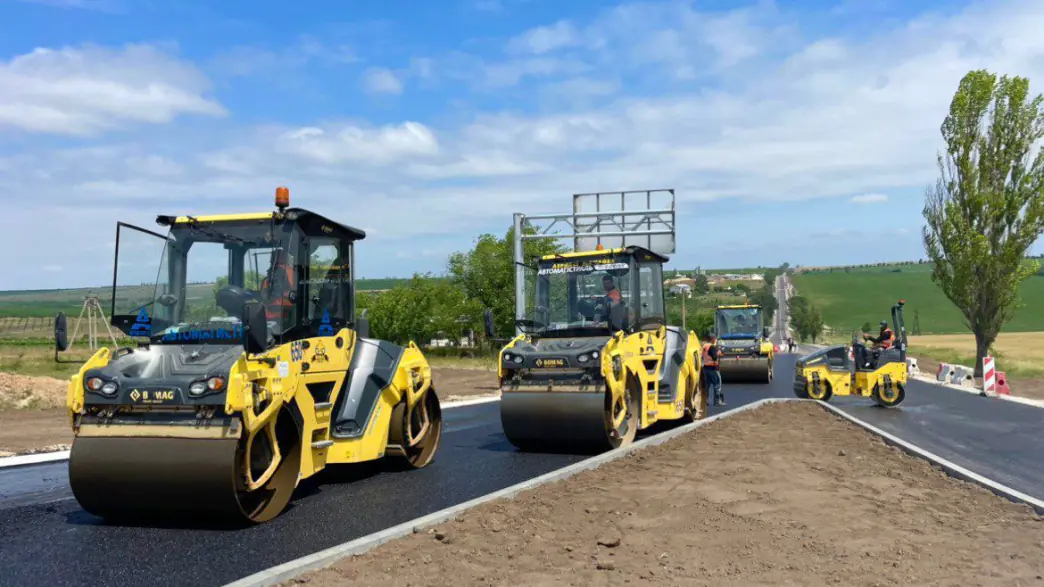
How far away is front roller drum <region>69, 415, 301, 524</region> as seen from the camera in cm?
615

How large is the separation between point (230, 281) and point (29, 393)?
1550 cm

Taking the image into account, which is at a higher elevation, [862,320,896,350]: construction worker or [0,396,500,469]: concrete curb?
[862,320,896,350]: construction worker

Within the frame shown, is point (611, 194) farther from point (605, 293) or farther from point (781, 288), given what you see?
point (781, 288)

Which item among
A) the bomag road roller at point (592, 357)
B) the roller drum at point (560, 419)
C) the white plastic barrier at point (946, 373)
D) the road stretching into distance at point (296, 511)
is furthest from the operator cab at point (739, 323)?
the roller drum at point (560, 419)

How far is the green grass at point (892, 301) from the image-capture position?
104 m

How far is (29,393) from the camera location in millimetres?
20281

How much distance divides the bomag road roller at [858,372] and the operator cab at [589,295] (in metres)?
8.16

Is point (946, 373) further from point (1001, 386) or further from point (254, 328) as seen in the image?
point (254, 328)

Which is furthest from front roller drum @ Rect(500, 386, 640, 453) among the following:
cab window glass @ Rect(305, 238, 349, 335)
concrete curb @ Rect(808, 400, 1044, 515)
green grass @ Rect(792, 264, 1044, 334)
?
green grass @ Rect(792, 264, 1044, 334)

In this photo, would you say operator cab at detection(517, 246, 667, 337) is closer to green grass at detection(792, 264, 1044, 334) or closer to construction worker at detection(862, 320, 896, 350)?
construction worker at detection(862, 320, 896, 350)

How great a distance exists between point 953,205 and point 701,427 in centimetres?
2127

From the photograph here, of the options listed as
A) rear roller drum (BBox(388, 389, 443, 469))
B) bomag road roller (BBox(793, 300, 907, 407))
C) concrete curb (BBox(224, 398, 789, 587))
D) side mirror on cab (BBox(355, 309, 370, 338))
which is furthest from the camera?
bomag road roller (BBox(793, 300, 907, 407))

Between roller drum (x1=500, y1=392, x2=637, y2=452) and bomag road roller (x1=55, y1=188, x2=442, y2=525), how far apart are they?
3.79ft

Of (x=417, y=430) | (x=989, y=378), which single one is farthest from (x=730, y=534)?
(x=989, y=378)
